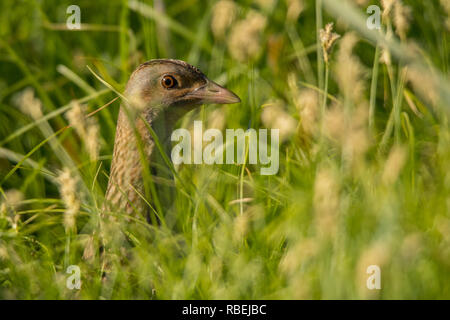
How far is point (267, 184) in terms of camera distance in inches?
134

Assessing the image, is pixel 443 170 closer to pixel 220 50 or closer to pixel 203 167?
pixel 203 167

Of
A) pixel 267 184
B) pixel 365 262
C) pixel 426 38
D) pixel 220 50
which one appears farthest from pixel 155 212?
pixel 426 38

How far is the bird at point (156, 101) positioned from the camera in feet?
10.8

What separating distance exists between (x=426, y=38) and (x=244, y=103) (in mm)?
1232

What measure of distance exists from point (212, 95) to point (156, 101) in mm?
261

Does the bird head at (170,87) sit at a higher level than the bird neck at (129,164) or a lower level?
A: higher

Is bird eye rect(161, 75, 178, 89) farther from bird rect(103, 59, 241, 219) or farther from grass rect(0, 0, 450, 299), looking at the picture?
grass rect(0, 0, 450, 299)

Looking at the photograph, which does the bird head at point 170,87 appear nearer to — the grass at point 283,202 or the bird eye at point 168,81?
the bird eye at point 168,81

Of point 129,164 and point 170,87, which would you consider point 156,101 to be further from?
point 129,164

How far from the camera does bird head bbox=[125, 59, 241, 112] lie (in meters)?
3.41

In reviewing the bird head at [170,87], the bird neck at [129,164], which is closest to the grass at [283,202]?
the bird neck at [129,164]

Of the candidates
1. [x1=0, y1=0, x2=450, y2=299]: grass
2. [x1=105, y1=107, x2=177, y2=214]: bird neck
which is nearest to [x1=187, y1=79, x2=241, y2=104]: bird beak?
[x1=0, y1=0, x2=450, y2=299]: grass

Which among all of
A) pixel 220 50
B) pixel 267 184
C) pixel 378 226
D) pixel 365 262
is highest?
pixel 220 50

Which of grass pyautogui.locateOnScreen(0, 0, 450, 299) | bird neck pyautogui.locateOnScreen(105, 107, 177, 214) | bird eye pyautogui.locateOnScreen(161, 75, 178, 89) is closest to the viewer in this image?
grass pyautogui.locateOnScreen(0, 0, 450, 299)
